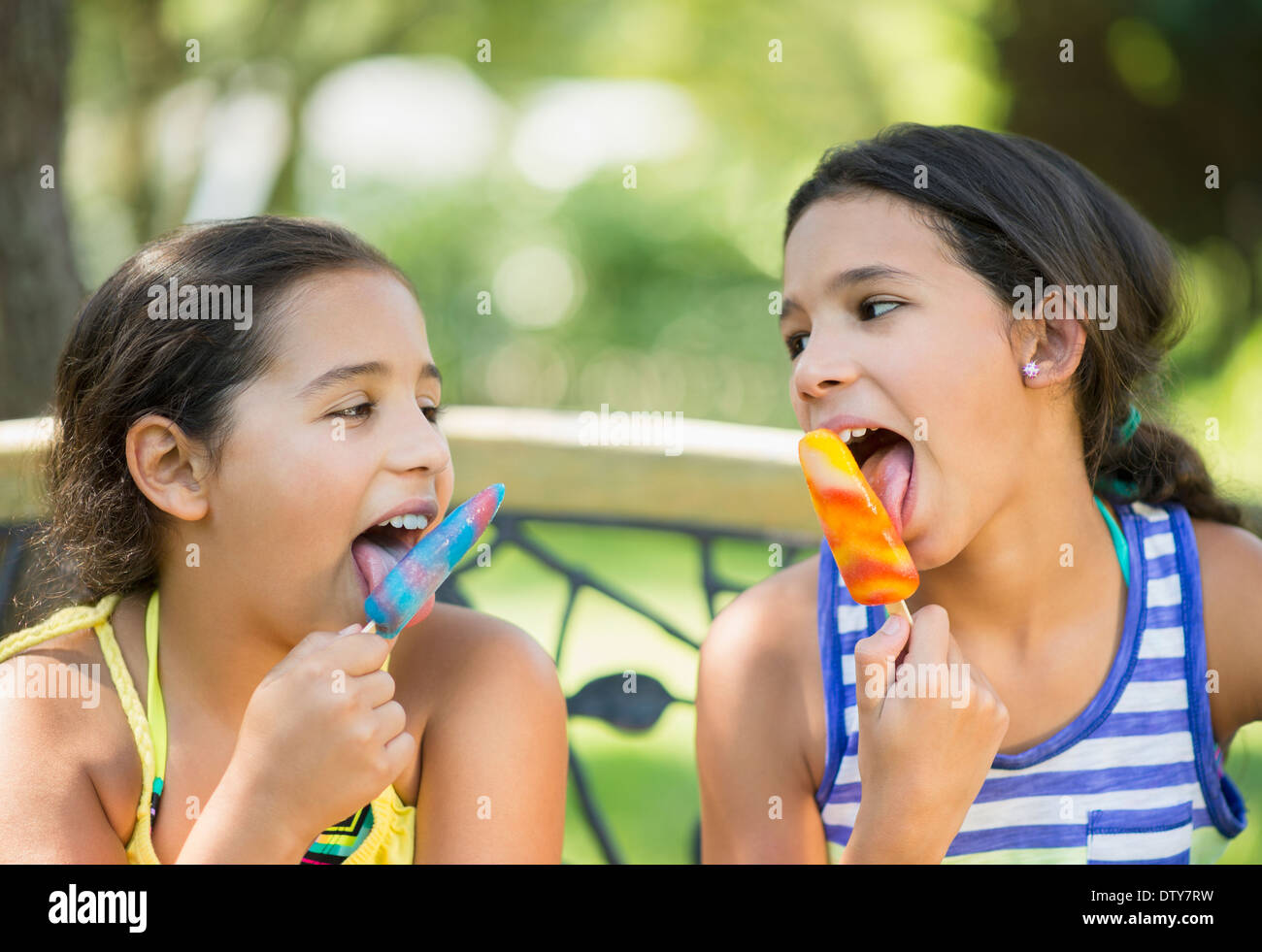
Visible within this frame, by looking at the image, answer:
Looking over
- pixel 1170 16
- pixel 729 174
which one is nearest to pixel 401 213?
pixel 729 174

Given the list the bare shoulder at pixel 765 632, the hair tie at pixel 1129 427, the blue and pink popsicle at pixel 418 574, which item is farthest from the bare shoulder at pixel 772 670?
the hair tie at pixel 1129 427

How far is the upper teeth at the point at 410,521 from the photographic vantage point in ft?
6.25

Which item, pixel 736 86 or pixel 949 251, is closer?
pixel 949 251

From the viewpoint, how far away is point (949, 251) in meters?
1.99

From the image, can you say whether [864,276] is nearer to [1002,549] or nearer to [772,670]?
[1002,549]

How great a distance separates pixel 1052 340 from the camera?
6.85 feet

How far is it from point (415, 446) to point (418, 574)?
228 millimetres

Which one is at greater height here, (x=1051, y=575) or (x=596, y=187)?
(x=596, y=187)

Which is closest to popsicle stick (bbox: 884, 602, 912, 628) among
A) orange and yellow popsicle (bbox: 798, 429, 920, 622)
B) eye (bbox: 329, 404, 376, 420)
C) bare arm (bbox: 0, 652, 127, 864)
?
orange and yellow popsicle (bbox: 798, 429, 920, 622)

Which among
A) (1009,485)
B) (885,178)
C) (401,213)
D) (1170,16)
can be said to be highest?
(401,213)

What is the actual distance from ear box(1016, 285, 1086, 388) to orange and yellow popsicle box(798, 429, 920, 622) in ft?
1.39

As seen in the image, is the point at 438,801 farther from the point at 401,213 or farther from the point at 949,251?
the point at 401,213

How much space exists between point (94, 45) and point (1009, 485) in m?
8.84
